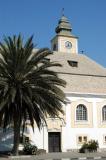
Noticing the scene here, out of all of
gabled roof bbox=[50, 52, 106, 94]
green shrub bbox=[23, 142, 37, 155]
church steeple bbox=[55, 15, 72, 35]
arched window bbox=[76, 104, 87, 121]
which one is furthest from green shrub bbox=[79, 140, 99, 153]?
church steeple bbox=[55, 15, 72, 35]

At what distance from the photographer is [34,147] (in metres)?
38.0

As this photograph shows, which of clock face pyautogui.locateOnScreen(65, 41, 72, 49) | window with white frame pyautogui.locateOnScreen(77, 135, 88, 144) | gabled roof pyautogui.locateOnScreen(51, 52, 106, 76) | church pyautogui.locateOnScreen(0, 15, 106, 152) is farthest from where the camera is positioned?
clock face pyautogui.locateOnScreen(65, 41, 72, 49)

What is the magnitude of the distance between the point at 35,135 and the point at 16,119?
8158 millimetres

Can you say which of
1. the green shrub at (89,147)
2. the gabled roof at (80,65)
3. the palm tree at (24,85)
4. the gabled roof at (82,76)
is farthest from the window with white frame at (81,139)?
the palm tree at (24,85)

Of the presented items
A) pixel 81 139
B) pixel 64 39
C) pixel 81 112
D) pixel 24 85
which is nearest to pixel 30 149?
pixel 24 85

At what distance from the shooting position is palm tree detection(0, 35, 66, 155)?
33188 millimetres

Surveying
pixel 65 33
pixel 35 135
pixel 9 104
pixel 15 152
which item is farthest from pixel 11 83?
pixel 65 33

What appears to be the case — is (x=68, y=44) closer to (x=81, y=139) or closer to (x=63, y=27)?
(x=63, y=27)

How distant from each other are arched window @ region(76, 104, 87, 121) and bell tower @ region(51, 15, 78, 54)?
23353 mm

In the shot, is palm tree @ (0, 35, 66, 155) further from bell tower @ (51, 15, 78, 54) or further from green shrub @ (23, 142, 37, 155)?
bell tower @ (51, 15, 78, 54)

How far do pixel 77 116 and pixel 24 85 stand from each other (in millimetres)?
12902

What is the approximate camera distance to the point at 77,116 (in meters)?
44.5

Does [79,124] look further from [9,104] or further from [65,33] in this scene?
[65,33]

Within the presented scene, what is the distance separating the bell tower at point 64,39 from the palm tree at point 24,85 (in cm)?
3287
